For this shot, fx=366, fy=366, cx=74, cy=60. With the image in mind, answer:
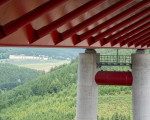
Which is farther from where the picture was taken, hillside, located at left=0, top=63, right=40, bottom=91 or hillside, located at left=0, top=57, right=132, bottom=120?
hillside, located at left=0, top=63, right=40, bottom=91

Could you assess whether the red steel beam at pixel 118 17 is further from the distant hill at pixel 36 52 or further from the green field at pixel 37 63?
the distant hill at pixel 36 52

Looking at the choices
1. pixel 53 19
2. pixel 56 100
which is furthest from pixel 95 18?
pixel 56 100

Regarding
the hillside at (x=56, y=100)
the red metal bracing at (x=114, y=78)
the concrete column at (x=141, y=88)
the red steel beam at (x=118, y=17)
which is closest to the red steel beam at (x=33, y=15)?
the red steel beam at (x=118, y=17)

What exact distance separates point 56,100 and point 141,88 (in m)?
45.9

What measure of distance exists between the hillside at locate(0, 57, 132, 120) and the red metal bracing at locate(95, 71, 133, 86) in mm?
31803

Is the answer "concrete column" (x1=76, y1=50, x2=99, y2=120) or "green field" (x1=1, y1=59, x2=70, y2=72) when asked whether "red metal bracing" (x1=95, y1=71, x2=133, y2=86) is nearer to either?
"concrete column" (x1=76, y1=50, x2=99, y2=120)

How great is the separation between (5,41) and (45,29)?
1006 millimetres

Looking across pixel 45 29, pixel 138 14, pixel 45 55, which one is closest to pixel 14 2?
pixel 45 29

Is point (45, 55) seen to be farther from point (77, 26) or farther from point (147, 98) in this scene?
point (77, 26)

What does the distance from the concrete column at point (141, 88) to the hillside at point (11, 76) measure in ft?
226

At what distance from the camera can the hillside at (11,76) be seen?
89.4m

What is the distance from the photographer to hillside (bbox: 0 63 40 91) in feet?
293

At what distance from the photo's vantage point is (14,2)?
5.53 m

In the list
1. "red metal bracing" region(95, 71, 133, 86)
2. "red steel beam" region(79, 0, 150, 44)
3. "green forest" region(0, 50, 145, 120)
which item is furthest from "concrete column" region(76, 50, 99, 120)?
"green forest" region(0, 50, 145, 120)
